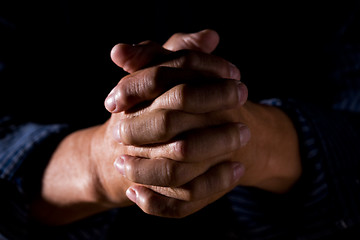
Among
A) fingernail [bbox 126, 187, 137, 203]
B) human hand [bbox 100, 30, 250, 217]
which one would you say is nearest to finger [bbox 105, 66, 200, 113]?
human hand [bbox 100, 30, 250, 217]

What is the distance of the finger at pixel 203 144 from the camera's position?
32 cm

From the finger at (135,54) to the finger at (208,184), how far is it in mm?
173

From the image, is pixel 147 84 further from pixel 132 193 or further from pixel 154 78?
pixel 132 193

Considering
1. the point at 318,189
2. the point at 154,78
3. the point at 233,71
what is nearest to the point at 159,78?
the point at 154,78

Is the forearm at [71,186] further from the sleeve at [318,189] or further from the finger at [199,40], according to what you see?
the sleeve at [318,189]

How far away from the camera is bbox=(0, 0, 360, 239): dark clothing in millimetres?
573

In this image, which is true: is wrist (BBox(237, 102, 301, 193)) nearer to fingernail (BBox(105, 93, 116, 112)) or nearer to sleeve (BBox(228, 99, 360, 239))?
sleeve (BBox(228, 99, 360, 239))

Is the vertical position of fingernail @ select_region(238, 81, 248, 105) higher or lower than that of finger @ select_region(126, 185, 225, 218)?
higher

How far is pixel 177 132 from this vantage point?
33 centimetres

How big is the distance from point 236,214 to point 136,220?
25 centimetres

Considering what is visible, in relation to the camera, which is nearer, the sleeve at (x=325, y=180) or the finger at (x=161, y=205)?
the finger at (x=161, y=205)

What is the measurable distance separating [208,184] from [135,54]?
0.66 feet

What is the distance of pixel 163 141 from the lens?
1.11 ft

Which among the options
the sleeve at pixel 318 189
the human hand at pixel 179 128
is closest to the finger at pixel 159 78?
the human hand at pixel 179 128
